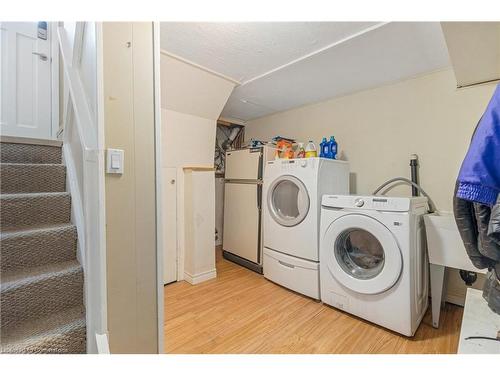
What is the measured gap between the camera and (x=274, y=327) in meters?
1.60

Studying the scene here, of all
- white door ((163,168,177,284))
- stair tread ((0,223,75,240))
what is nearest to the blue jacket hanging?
stair tread ((0,223,75,240))

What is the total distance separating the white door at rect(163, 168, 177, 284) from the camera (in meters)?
2.21

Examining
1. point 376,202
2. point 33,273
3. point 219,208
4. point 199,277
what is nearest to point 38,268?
point 33,273

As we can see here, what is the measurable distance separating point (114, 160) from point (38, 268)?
735 mm

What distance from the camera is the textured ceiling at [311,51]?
4.70 feet

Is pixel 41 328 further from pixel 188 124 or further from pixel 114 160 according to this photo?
pixel 188 124

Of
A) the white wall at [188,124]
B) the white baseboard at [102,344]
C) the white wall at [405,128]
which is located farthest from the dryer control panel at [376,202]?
the white baseboard at [102,344]

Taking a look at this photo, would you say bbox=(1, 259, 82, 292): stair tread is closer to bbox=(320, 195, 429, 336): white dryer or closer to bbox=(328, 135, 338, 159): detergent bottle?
bbox=(320, 195, 429, 336): white dryer

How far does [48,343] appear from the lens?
33.8 inches
